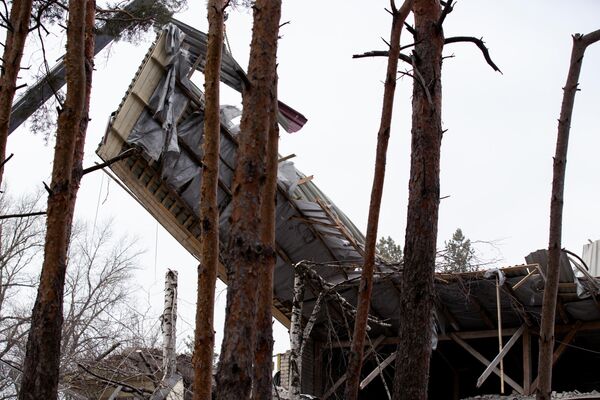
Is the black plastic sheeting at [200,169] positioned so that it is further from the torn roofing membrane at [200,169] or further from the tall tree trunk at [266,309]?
the tall tree trunk at [266,309]

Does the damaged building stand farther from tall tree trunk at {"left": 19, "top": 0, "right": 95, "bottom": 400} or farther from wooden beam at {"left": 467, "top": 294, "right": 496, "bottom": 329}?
tall tree trunk at {"left": 19, "top": 0, "right": 95, "bottom": 400}

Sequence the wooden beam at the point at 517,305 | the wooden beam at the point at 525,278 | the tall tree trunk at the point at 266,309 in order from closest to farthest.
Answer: the tall tree trunk at the point at 266,309, the wooden beam at the point at 525,278, the wooden beam at the point at 517,305

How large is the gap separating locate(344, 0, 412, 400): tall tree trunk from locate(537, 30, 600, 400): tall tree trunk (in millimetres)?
2219

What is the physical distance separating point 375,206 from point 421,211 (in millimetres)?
600

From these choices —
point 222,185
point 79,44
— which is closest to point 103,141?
point 222,185

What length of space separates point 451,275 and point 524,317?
79.9 inches

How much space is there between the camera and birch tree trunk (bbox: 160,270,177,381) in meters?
10.0

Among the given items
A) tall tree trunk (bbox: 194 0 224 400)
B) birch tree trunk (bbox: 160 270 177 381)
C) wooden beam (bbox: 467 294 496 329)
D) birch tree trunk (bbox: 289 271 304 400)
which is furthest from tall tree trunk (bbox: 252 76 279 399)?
wooden beam (bbox: 467 294 496 329)

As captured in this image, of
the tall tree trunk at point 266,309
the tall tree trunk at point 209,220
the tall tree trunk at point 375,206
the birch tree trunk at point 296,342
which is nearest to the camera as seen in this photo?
the tall tree trunk at point 209,220

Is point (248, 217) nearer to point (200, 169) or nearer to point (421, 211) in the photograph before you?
point (421, 211)

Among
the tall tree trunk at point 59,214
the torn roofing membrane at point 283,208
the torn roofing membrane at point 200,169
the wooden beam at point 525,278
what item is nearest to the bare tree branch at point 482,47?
the tall tree trunk at point 59,214

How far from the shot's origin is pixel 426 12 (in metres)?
8.24

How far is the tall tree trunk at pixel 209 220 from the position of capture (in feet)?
21.6

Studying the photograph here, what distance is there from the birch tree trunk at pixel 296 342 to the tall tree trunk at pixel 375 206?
3.97 meters
